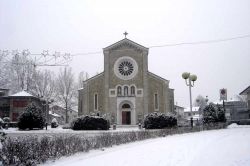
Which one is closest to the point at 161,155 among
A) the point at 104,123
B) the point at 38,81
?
the point at 104,123

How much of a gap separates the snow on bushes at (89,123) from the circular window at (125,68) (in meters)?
17.3

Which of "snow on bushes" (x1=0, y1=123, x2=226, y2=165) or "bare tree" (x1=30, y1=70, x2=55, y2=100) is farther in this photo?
"bare tree" (x1=30, y1=70, x2=55, y2=100)

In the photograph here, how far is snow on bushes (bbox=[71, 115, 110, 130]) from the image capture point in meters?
33.9

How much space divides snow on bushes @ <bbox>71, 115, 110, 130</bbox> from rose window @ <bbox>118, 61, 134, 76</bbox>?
1768cm

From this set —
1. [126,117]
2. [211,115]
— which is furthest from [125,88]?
[211,115]

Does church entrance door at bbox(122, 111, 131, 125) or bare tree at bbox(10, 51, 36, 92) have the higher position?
bare tree at bbox(10, 51, 36, 92)

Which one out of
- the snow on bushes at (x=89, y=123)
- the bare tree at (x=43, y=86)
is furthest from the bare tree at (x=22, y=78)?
the snow on bushes at (x=89, y=123)

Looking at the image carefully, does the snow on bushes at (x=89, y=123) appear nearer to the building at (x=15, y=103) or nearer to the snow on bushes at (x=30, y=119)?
the snow on bushes at (x=30, y=119)

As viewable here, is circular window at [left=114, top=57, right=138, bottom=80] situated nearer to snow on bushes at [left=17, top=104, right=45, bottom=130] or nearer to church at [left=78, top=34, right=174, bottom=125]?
church at [left=78, top=34, right=174, bottom=125]

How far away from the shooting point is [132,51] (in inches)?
2030

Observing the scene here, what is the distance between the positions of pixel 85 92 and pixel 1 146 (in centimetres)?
3950

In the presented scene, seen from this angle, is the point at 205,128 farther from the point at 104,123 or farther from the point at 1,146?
the point at 1,146

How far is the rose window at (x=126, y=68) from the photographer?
51.2 metres

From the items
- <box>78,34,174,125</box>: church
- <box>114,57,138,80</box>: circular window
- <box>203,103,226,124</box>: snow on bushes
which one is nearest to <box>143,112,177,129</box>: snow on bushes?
<box>203,103,226,124</box>: snow on bushes
